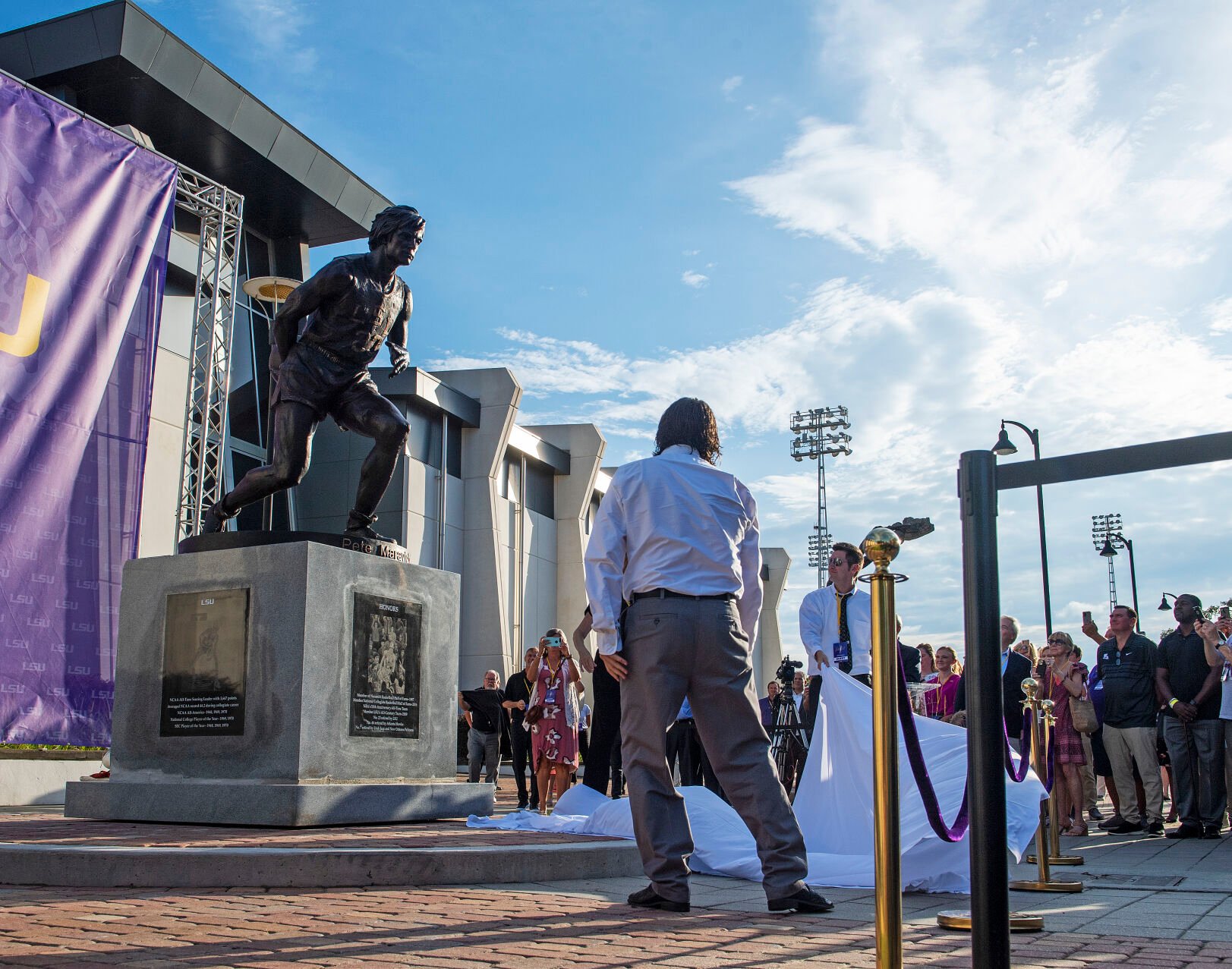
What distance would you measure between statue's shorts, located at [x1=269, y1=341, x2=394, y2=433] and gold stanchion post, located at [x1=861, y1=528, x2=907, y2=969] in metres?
5.24

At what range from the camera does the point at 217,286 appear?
17938mm

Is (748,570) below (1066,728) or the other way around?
the other way around

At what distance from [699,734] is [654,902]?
667mm

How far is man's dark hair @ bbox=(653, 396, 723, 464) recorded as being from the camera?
5.04m

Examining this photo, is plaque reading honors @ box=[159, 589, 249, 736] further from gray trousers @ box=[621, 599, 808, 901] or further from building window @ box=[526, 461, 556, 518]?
building window @ box=[526, 461, 556, 518]

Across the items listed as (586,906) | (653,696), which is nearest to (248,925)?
(586,906)

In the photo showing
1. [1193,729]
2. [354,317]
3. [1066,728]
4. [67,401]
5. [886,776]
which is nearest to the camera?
[886,776]

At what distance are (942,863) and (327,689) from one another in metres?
3.57

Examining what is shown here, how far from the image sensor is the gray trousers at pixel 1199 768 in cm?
1005

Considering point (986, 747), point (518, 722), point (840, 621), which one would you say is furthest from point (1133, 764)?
point (986, 747)

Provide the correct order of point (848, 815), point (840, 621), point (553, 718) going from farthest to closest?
point (553, 718) < point (840, 621) < point (848, 815)

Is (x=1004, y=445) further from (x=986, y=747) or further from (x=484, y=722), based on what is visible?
(x=986, y=747)

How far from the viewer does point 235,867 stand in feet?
16.0

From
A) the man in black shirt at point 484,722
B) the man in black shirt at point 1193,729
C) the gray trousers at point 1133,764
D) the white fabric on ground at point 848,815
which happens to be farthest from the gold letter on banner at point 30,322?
the man in black shirt at point 1193,729
